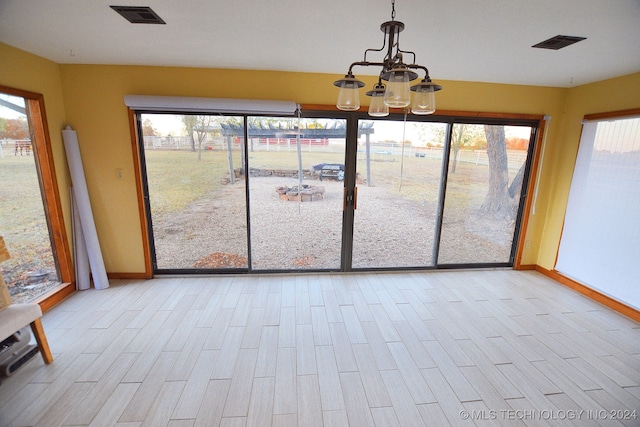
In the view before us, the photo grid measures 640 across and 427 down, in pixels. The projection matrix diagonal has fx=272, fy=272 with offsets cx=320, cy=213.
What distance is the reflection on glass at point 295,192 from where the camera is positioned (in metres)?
3.25

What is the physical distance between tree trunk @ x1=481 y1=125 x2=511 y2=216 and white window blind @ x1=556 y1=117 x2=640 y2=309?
A: 697 mm

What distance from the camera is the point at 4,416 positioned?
5.32 feet

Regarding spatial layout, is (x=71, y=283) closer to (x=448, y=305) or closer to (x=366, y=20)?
(x=366, y=20)

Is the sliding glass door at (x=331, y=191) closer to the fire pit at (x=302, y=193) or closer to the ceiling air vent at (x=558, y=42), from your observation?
the fire pit at (x=302, y=193)

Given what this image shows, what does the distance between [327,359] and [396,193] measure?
89.3 inches

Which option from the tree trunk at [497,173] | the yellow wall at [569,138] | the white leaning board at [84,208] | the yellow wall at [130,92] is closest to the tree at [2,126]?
the white leaning board at [84,208]

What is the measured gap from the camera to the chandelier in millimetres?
1248

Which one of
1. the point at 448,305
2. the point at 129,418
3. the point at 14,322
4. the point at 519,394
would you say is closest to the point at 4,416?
the point at 14,322

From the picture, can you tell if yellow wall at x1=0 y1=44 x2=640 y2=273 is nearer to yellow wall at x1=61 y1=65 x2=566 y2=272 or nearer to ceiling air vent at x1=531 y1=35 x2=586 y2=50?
yellow wall at x1=61 y1=65 x2=566 y2=272

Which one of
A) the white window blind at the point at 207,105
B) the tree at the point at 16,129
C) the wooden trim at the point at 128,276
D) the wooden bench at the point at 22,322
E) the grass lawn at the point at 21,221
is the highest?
the white window blind at the point at 207,105

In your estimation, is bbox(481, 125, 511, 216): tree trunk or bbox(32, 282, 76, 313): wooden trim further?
bbox(481, 125, 511, 216): tree trunk

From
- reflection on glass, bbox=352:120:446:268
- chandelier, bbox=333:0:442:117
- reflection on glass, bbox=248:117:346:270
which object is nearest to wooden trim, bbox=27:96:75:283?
reflection on glass, bbox=248:117:346:270

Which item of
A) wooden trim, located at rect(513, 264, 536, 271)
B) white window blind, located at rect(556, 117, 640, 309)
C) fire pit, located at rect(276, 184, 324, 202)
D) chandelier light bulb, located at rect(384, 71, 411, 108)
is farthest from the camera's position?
wooden trim, located at rect(513, 264, 536, 271)

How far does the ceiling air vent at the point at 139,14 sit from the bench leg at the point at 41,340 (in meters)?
2.25
